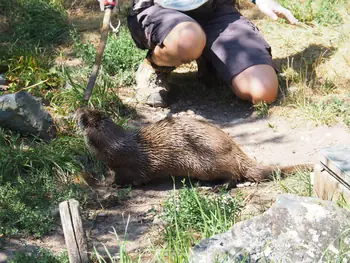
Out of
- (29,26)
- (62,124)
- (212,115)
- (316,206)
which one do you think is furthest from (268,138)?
(29,26)

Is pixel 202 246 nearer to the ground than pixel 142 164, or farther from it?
farther from it

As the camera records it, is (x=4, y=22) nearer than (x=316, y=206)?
No

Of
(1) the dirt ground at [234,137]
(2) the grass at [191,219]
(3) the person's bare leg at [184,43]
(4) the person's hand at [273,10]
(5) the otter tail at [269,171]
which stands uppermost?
(4) the person's hand at [273,10]

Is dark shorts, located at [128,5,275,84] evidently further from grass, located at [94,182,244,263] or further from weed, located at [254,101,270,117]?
grass, located at [94,182,244,263]

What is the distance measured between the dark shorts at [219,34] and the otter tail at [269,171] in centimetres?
137

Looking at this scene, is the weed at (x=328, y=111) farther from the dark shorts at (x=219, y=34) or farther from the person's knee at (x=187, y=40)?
the person's knee at (x=187, y=40)

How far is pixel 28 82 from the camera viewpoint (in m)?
6.09

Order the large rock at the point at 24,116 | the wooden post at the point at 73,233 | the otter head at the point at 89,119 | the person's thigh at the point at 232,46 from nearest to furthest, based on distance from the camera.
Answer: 1. the wooden post at the point at 73,233
2. the otter head at the point at 89,119
3. the large rock at the point at 24,116
4. the person's thigh at the point at 232,46

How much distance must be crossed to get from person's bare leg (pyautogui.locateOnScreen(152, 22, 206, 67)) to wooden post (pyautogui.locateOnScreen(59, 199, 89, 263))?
2547 millimetres

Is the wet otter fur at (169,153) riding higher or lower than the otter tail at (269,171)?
higher

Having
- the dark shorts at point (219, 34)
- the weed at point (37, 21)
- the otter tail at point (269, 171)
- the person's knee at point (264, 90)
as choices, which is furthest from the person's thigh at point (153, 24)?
the otter tail at point (269, 171)

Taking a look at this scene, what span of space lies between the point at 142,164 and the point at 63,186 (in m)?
0.59

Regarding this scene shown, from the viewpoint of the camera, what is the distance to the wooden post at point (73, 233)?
337 cm

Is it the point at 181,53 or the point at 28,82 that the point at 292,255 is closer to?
the point at 181,53
